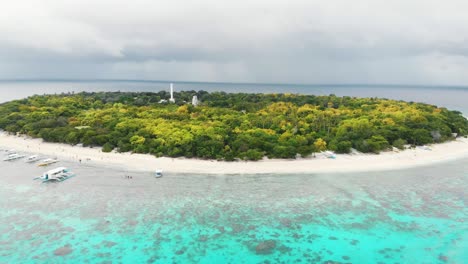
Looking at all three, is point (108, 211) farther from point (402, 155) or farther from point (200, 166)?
point (402, 155)

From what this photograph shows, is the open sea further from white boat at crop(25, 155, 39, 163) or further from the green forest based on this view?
the green forest

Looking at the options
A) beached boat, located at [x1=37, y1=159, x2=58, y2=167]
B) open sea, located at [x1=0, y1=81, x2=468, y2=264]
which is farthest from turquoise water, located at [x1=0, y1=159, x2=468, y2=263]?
beached boat, located at [x1=37, y1=159, x2=58, y2=167]

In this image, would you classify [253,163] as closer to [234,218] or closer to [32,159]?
[234,218]

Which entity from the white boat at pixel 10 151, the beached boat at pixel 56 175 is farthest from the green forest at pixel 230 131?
the beached boat at pixel 56 175

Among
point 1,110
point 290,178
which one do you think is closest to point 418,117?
point 290,178

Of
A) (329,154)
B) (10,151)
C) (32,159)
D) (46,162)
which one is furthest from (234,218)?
Result: (10,151)

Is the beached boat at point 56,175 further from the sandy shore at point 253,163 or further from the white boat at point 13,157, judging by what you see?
the white boat at point 13,157

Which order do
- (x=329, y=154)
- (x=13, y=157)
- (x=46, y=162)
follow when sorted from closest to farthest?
(x=46, y=162), (x=329, y=154), (x=13, y=157)

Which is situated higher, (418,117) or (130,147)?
(418,117)
